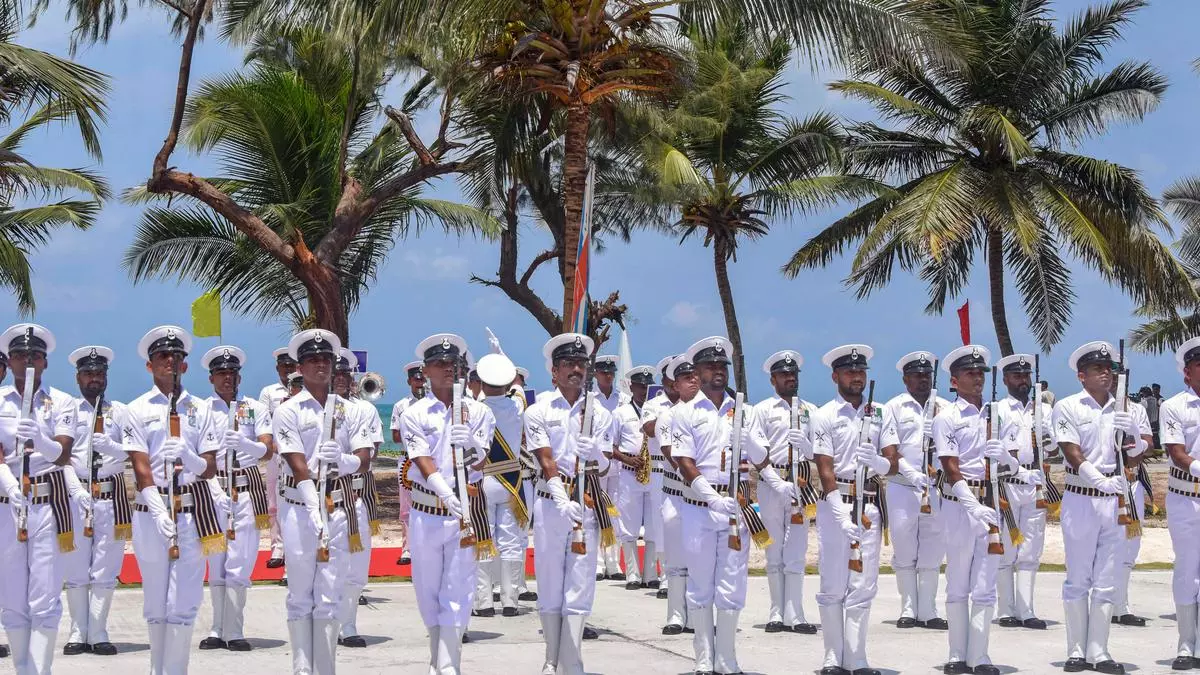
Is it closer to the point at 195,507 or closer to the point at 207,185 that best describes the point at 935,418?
the point at 195,507

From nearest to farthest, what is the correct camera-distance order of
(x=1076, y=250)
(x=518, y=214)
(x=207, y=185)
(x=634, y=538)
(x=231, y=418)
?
1. (x=231, y=418)
2. (x=634, y=538)
3. (x=207, y=185)
4. (x=1076, y=250)
5. (x=518, y=214)

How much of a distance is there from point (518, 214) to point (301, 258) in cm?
1150

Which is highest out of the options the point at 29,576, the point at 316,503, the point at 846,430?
the point at 846,430

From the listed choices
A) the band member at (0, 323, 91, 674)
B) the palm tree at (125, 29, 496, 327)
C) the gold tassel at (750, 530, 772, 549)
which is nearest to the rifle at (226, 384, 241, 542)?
the band member at (0, 323, 91, 674)

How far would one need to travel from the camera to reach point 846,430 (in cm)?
990

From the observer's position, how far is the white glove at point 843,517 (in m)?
9.34

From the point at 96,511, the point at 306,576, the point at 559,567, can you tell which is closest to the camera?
the point at 306,576

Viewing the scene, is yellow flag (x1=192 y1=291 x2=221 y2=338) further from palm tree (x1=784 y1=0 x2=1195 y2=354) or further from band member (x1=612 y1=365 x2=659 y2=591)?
palm tree (x1=784 y1=0 x2=1195 y2=354)

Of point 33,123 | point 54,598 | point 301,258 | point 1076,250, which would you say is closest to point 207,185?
point 301,258

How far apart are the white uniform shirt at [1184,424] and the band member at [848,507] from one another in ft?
6.79

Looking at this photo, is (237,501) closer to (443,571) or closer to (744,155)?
(443,571)

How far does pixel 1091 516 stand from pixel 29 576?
7180mm

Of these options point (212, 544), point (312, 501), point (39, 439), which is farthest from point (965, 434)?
point (39, 439)

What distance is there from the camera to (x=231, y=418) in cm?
988
